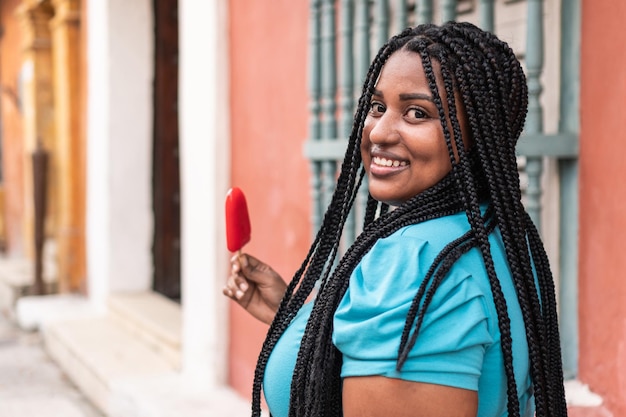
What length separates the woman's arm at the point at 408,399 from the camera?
120 centimetres

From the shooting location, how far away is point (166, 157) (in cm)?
612

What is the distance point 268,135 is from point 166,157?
2545mm

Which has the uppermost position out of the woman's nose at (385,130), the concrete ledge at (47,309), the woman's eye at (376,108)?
the woman's eye at (376,108)

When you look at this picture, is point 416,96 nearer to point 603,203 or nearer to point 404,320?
point 404,320

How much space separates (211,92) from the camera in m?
3.99

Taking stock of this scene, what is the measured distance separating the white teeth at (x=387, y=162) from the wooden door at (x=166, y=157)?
4.81m

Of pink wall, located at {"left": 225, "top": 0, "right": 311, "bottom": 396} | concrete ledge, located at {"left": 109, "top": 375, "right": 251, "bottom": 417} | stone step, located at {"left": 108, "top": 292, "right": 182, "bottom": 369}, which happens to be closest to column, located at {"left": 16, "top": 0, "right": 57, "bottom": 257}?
stone step, located at {"left": 108, "top": 292, "right": 182, "bottom": 369}

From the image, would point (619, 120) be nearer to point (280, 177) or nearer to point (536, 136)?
point (536, 136)

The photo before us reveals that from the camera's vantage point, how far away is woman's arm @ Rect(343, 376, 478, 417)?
3.92 feet

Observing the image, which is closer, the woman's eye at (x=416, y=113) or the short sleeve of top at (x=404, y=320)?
the short sleeve of top at (x=404, y=320)

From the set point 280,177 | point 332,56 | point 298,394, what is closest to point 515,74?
point 298,394

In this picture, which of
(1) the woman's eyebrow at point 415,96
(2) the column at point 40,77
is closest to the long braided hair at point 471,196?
(1) the woman's eyebrow at point 415,96

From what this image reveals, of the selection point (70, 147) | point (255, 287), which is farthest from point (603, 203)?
point (70, 147)

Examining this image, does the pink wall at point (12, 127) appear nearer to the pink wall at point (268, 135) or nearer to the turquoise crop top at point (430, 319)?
the pink wall at point (268, 135)
